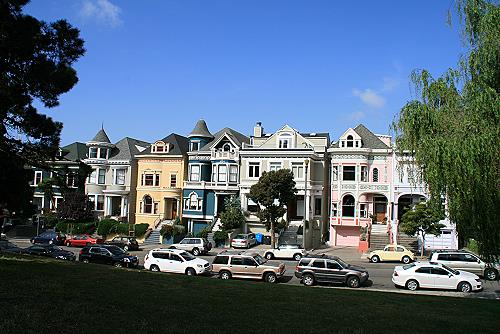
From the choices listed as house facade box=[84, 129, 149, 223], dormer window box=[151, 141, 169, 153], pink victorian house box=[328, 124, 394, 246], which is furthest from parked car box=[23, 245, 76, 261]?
pink victorian house box=[328, 124, 394, 246]

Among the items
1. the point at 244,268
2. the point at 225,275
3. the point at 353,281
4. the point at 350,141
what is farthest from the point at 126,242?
the point at 353,281

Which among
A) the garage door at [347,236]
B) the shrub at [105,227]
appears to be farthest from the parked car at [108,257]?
the garage door at [347,236]

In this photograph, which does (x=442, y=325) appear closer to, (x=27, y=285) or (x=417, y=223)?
(x=27, y=285)

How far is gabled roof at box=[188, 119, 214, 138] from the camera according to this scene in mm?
56312

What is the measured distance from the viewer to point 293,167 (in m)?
49.7

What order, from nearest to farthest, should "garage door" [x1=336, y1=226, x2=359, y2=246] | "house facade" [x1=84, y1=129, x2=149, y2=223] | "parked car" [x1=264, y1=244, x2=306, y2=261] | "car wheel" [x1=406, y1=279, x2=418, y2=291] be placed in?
"car wheel" [x1=406, y1=279, x2=418, y2=291] < "parked car" [x1=264, y1=244, x2=306, y2=261] < "garage door" [x1=336, y1=226, x2=359, y2=246] < "house facade" [x1=84, y1=129, x2=149, y2=223]

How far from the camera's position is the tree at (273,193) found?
4338 cm

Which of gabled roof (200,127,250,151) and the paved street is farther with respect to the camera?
gabled roof (200,127,250,151)

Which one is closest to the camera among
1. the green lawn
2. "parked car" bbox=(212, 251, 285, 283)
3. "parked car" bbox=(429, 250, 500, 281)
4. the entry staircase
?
the green lawn

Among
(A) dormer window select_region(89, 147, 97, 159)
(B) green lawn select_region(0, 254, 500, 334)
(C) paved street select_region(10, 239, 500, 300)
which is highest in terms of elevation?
(A) dormer window select_region(89, 147, 97, 159)

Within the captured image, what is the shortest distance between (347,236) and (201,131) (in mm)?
20029

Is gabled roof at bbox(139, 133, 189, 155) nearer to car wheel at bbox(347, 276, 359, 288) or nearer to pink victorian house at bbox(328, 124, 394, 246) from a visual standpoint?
pink victorian house at bbox(328, 124, 394, 246)

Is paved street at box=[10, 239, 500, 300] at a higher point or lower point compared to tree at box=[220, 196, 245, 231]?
lower

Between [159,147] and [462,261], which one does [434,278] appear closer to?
[462,261]
